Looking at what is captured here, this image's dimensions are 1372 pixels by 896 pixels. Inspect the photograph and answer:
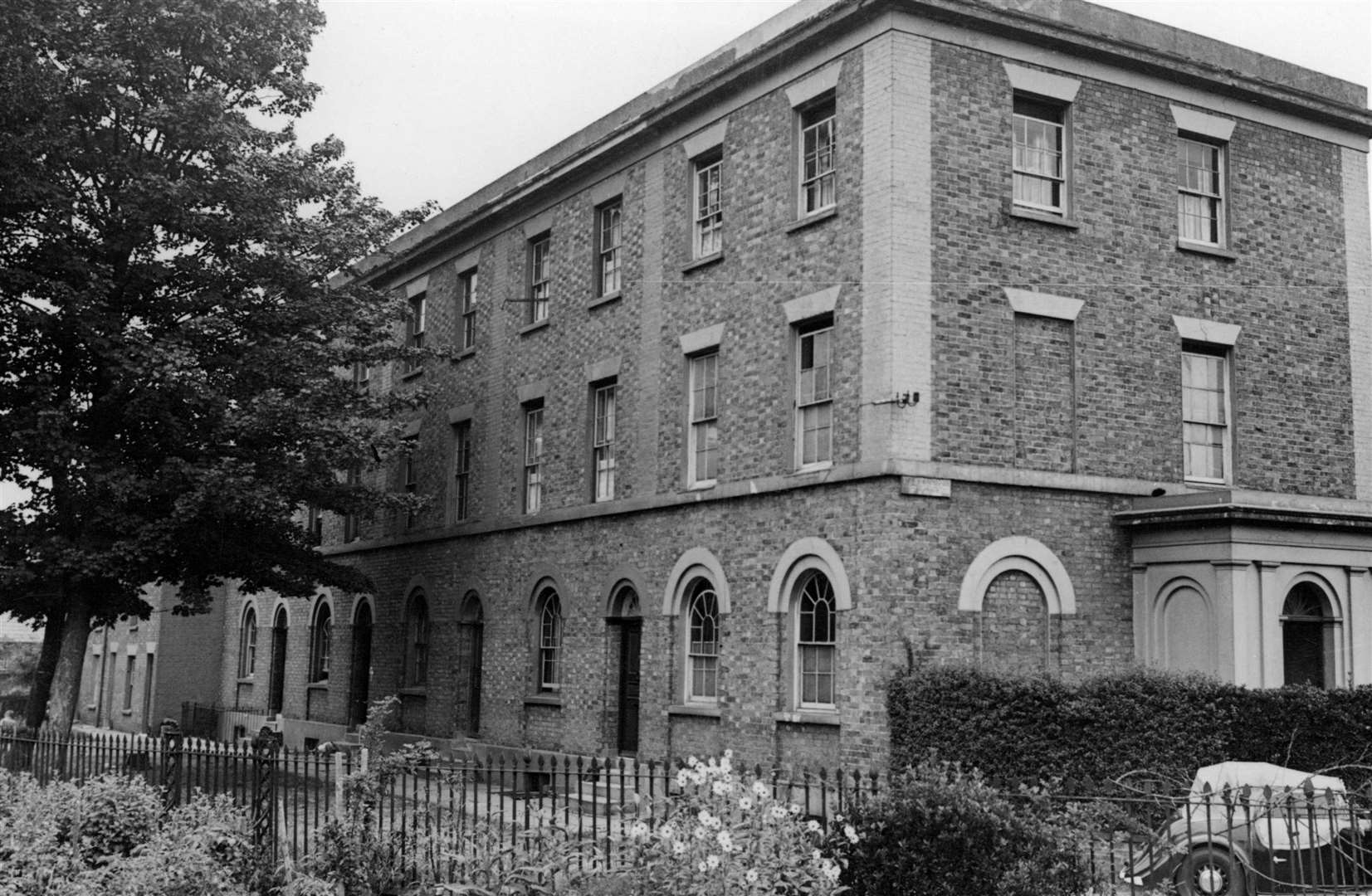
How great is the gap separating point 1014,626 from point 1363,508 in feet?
19.6

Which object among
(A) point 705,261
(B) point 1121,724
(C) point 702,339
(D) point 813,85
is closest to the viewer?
(B) point 1121,724

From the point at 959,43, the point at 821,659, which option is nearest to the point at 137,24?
the point at 959,43

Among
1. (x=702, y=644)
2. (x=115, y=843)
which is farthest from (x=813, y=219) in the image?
(x=115, y=843)

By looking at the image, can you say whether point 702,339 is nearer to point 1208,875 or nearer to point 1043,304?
point 1043,304

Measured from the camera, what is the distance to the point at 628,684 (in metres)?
23.3

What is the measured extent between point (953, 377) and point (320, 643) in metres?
22.2

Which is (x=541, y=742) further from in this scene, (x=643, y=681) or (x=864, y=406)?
(x=864, y=406)

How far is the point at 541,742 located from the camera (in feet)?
82.3

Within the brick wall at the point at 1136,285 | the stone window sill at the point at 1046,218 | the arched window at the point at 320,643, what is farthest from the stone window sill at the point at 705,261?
the arched window at the point at 320,643

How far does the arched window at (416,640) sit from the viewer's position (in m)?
30.3

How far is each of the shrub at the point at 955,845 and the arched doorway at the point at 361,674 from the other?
24.5 meters

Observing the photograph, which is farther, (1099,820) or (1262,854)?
(1262,854)

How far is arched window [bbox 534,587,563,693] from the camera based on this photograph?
2552 centimetres

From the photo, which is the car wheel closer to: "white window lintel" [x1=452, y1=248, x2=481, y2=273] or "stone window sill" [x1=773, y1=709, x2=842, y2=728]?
"stone window sill" [x1=773, y1=709, x2=842, y2=728]
